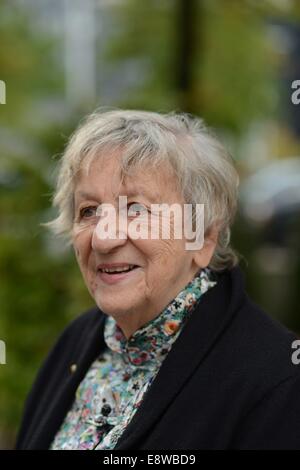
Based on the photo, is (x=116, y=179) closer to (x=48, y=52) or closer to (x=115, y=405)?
(x=115, y=405)

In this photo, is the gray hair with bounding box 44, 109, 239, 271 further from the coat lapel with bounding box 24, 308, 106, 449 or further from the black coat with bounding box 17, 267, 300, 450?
the coat lapel with bounding box 24, 308, 106, 449

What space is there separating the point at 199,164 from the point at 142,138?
0.63 feet

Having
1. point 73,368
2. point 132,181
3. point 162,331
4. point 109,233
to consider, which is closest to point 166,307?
point 162,331

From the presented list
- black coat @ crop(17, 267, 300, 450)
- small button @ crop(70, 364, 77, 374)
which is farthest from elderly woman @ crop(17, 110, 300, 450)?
small button @ crop(70, 364, 77, 374)

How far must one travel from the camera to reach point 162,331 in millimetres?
2189

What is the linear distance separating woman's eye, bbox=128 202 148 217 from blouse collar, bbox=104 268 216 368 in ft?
0.94

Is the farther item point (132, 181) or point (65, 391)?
point (65, 391)

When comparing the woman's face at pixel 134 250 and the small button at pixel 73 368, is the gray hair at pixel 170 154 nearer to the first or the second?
the woman's face at pixel 134 250

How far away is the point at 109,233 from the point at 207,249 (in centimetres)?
34

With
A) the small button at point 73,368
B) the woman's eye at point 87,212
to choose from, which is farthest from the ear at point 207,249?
the small button at point 73,368

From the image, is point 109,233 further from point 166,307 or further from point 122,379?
point 122,379

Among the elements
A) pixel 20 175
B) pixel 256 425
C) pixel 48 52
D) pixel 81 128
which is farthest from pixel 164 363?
pixel 48 52

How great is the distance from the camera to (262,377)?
2.00m

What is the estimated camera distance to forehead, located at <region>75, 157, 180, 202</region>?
7.00 ft
